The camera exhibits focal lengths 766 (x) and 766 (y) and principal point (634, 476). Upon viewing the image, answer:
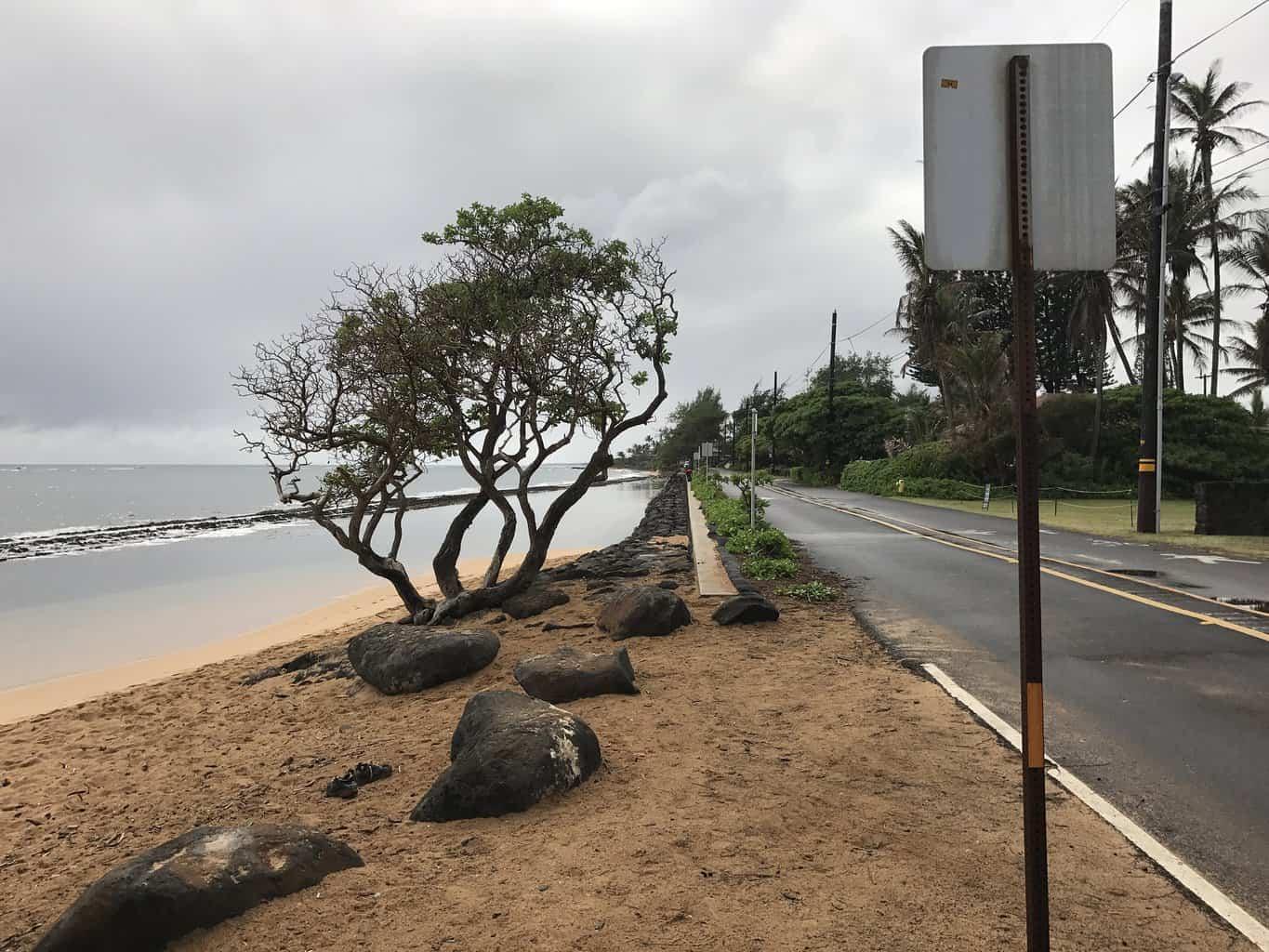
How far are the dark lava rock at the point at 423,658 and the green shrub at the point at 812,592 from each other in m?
3.93

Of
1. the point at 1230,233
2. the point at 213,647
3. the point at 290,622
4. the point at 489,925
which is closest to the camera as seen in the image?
the point at 489,925

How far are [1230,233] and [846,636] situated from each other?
1592 inches

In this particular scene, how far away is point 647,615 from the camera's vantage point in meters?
8.19

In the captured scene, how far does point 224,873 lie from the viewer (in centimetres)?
307

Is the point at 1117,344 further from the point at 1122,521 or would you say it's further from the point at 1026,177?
the point at 1026,177

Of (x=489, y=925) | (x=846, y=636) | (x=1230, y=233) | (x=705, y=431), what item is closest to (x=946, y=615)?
(x=846, y=636)

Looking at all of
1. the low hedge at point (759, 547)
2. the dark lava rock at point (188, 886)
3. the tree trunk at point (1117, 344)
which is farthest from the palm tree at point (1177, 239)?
the dark lava rock at point (188, 886)

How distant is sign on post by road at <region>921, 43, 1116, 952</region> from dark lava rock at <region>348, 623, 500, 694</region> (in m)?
5.99

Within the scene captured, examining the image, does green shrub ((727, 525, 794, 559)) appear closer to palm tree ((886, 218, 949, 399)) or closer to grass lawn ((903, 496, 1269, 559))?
grass lawn ((903, 496, 1269, 559))

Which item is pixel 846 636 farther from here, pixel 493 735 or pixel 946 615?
pixel 493 735

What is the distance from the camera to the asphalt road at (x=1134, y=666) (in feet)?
12.3

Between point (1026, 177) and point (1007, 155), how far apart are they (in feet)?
0.27

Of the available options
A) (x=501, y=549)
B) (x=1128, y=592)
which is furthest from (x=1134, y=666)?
(x=501, y=549)

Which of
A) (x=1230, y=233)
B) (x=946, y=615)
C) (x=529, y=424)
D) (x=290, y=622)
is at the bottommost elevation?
(x=290, y=622)
